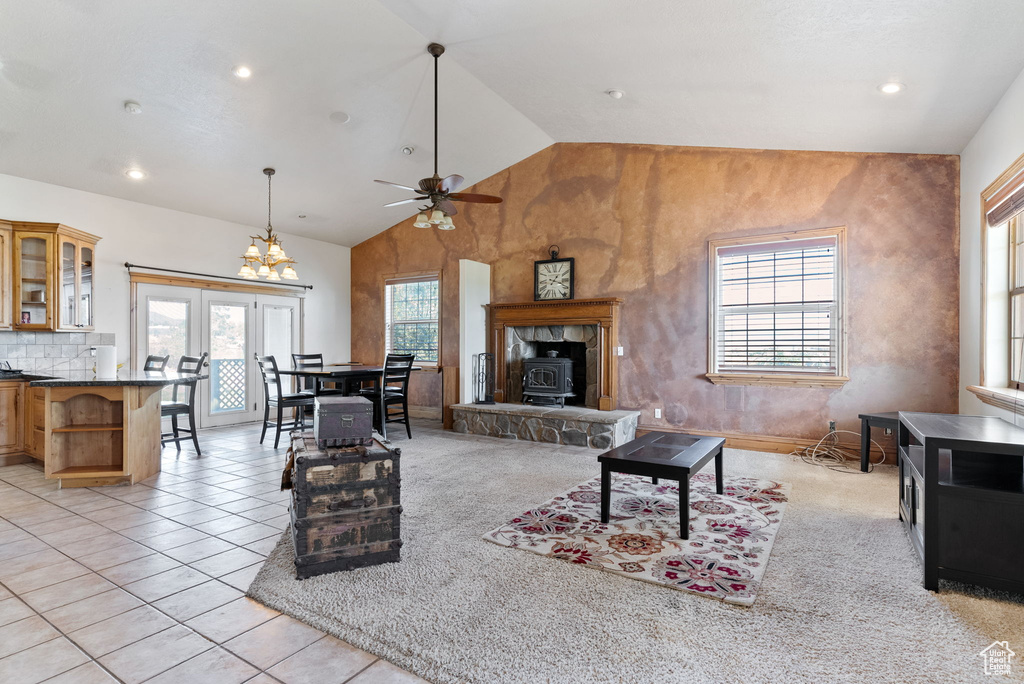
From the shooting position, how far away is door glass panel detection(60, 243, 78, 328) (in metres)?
5.11

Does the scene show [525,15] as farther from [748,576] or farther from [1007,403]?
[1007,403]

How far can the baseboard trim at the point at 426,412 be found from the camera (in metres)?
7.50

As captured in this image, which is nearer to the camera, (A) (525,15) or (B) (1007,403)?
(B) (1007,403)

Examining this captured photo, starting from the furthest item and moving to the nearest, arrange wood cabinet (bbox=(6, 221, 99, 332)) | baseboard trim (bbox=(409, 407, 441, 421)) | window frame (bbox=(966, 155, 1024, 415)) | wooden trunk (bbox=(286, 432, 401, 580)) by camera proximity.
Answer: baseboard trim (bbox=(409, 407, 441, 421)) → wood cabinet (bbox=(6, 221, 99, 332)) → window frame (bbox=(966, 155, 1024, 415)) → wooden trunk (bbox=(286, 432, 401, 580))

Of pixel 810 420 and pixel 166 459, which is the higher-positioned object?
pixel 810 420

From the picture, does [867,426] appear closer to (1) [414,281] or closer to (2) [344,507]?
(2) [344,507]

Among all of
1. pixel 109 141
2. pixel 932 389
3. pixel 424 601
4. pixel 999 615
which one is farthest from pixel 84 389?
pixel 932 389

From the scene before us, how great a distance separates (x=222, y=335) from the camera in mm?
6840

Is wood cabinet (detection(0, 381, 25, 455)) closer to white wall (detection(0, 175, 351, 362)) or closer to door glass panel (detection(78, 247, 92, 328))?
door glass panel (detection(78, 247, 92, 328))

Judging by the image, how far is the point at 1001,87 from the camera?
330 centimetres

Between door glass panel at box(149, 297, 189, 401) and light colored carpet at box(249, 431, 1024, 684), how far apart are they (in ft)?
14.8

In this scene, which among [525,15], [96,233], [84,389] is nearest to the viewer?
[525,15]

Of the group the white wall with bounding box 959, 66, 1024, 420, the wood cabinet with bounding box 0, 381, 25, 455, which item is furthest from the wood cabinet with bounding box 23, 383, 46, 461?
the white wall with bounding box 959, 66, 1024, 420

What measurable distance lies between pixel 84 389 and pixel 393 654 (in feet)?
11.7
